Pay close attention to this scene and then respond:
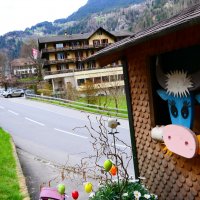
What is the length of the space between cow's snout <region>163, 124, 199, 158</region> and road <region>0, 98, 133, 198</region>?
2906 millimetres

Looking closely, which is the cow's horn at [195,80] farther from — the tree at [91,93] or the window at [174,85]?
the tree at [91,93]

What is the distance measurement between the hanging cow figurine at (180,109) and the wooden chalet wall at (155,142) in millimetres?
289

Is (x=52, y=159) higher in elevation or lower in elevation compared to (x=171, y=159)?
lower

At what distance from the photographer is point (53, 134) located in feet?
65.9

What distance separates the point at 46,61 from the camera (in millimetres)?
65438

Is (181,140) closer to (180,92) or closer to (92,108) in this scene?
(180,92)

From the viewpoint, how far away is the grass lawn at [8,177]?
27.2 ft

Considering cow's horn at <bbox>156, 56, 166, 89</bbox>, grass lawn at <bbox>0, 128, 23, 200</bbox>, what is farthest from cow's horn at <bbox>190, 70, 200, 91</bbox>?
grass lawn at <bbox>0, 128, 23, 200</bbox>

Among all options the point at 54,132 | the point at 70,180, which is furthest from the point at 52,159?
the point at 54,132

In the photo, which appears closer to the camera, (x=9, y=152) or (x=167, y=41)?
(x=167, y=41)

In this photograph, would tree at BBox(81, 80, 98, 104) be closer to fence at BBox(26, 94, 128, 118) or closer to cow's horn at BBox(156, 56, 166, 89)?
fence at BBox(26, 94, 128, 118)

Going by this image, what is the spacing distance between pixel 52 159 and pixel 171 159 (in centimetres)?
861

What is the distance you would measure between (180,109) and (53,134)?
14.8 m

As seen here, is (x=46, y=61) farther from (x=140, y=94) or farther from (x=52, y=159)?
(x=140, y=94)
